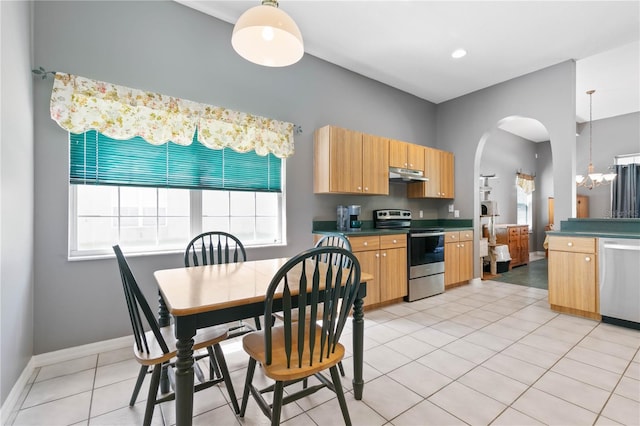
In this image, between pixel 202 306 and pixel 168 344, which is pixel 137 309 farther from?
pixel 202 306

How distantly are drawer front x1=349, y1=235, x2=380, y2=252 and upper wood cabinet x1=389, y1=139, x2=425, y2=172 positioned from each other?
1.21m

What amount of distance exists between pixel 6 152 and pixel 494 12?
4144 millimetres

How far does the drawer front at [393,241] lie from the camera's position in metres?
3.58

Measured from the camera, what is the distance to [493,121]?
4.52 metres

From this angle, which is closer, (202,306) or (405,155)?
(202,306)

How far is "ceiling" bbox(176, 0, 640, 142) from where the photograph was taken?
2.85 m

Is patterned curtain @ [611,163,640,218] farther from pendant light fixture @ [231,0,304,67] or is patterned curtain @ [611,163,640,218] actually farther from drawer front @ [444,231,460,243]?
pendant light fixture @ [231,0,304,67]

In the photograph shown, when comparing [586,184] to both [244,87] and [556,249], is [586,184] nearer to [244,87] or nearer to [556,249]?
[556,249]

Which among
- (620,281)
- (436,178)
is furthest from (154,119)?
(620,281)

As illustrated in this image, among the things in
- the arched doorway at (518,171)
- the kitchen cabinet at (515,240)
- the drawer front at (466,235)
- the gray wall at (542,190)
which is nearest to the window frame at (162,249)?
the drawer front at (466,235)

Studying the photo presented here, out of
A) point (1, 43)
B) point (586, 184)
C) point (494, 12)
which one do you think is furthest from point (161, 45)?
point (586, 184)

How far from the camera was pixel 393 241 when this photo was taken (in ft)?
12.1

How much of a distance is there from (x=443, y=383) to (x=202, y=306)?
173 centimetres

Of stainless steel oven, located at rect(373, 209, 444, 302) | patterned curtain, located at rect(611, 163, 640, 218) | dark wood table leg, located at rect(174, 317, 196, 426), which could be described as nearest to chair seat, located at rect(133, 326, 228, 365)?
dark wood table leg, located at rect(174, 317, 196, 426)
